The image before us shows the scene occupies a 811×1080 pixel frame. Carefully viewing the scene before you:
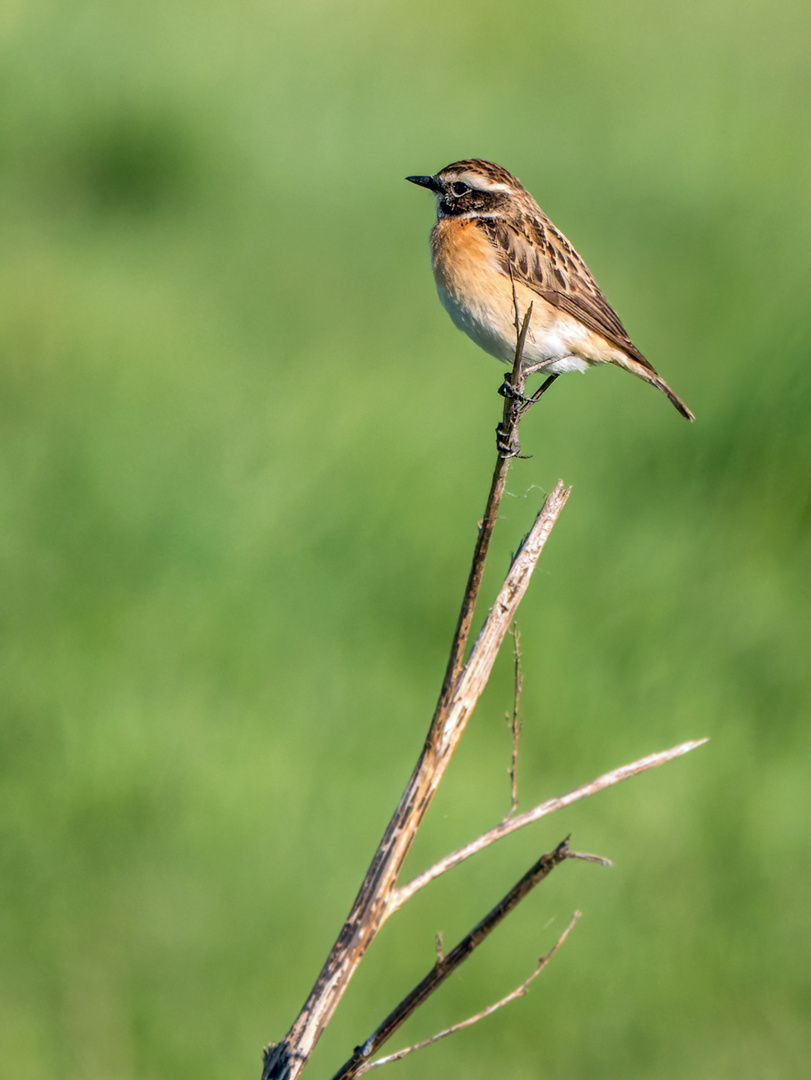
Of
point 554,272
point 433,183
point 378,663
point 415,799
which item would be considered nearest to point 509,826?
point 415,799

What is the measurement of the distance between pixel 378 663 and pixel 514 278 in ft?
11.3

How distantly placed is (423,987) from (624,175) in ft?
39.8

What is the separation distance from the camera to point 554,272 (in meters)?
4.85

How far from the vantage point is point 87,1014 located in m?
5.91

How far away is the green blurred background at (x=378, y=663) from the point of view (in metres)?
6.11

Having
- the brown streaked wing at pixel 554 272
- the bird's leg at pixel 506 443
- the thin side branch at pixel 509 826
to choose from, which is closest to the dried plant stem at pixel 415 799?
the thin side branch at pixel 509 826

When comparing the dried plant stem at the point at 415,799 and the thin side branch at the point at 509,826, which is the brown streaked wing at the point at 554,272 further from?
the thin side branch at the point at 509,826

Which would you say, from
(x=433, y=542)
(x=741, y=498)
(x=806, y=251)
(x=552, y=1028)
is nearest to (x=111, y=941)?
(x=552, y=1028)

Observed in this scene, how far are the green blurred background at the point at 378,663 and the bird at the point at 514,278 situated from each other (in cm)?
60

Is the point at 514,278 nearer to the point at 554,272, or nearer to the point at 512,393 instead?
the point at 554,272

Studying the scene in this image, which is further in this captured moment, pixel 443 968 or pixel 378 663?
pixel 378 663

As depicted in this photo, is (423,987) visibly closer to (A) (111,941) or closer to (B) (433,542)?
(A) (111,941)

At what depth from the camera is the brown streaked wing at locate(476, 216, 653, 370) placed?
4730mm

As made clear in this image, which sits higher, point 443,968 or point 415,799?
point 415,799
